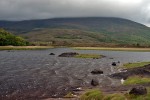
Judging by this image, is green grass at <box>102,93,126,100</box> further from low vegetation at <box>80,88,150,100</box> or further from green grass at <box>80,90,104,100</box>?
green grass at <box>80,90,104,100</box>

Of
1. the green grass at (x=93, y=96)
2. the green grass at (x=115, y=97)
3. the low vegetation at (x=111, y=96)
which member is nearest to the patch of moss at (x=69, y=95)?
the low vegetation at (x=111, y=96)

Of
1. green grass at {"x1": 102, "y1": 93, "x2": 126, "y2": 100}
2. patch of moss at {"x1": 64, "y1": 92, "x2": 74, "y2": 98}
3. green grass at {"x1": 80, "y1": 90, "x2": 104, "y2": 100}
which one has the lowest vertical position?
patch of moss at {"x1": 64, "y1": 92, "x2": 74, "y2": 98}

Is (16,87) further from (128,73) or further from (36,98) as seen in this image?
(128,73)

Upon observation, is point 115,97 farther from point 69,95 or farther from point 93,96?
point 69,95

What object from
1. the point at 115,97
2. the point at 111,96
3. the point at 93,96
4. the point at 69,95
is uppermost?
the point at 115,97

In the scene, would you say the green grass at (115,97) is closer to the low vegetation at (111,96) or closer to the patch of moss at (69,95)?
the low vegetation at (111,96)

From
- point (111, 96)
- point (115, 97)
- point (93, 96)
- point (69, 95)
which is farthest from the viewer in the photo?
point (69, 95)

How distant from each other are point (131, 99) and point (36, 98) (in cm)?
1754

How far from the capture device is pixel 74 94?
179ft

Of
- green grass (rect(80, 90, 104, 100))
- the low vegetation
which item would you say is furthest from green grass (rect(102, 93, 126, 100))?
green grass (rect(80, 90, 104, 100))

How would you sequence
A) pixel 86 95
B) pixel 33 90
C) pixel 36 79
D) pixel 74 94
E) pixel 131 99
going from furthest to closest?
pixel 36 79
pixel 33 90
pixel 74 94
pixel 86 95
pixel 131 99

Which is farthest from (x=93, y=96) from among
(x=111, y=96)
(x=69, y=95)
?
(x=69, y=95)


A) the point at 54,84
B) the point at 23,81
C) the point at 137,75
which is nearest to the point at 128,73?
the point at 137,75

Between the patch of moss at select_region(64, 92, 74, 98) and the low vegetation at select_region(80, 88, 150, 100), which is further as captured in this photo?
the patch of moss at select_region(64, 92, 74, 98)
